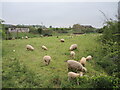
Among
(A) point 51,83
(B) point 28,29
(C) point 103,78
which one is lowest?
(A) point 51,83

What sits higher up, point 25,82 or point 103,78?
point 103,78

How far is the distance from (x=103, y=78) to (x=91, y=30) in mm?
11928

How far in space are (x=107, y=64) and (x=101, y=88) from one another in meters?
1.79

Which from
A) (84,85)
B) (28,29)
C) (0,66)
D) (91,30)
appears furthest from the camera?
(91,30)

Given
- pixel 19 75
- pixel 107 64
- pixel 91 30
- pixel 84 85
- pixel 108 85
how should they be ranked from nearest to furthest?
pixel 108 85
pixel 84 85
pixel 19 75
pixel 107 64
pixel 91 30

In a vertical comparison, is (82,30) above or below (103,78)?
above

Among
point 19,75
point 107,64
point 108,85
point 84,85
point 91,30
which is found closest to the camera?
point 108,85

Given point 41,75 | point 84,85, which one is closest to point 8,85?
point 41,75

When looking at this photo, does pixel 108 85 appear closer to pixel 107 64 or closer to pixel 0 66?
pixel 107 64

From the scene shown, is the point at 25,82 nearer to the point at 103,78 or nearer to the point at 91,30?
the point at 103,78

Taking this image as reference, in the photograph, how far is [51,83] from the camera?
2570 mm

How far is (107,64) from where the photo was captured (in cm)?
396

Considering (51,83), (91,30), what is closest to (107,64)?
(51,83)

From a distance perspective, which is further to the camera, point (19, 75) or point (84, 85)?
point (19, 75)
